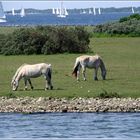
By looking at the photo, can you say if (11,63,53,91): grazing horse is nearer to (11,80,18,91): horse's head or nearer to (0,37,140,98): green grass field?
(11,80,18,91): horse's head

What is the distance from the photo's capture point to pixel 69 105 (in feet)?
94.6

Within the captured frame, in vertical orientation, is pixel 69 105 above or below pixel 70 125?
above

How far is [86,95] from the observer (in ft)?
98.8

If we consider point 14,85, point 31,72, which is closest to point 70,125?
point 14,85

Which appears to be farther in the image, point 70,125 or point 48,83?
point 48,83

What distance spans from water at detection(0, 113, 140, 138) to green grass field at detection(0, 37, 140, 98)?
2.55 metres

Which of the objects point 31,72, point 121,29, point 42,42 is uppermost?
point 31,72

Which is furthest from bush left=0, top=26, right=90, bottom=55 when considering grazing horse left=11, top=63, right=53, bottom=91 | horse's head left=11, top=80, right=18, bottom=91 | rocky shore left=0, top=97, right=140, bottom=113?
rocky shore left=0, top=97, right=140, bottom=113

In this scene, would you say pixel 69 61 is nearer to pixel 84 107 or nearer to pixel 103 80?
pixel 103 80

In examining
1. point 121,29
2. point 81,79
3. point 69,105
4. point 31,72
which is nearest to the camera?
point 69,105

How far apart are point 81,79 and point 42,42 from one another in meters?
16.6

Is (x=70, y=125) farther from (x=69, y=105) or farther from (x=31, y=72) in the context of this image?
(x=31, y=72)

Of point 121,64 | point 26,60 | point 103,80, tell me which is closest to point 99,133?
point 103,80

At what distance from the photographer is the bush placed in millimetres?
50812
